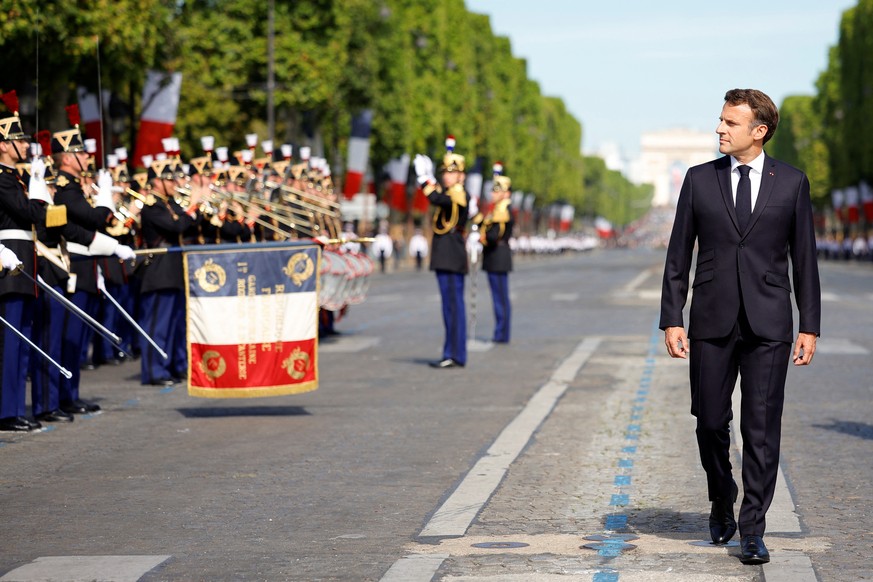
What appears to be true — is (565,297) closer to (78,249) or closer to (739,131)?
(78,249)

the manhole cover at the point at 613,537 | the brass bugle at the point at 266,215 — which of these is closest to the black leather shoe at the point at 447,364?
the brass bugle at the point at 266,215

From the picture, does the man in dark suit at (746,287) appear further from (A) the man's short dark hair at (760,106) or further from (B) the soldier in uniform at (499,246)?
(B) the soldier in uniform at (499,246)

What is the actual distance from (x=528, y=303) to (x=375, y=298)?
3.54m

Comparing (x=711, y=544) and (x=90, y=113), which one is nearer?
(x=711, y=544)

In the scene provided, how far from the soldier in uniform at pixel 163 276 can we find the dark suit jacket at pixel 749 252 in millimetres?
9126

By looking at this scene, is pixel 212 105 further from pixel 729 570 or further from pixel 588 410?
pixel 729 570

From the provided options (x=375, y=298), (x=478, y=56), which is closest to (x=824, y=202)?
(x=478, y=56)

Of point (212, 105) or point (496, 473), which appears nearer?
point (496, 473)

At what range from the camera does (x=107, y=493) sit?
9555mm

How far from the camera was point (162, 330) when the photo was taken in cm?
1617

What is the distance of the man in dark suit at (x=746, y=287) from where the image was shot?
7.48 m

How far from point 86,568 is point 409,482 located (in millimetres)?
2786

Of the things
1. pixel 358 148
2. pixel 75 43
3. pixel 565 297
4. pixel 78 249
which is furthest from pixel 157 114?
pixel 358 148

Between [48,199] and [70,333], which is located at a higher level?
[48,199]
